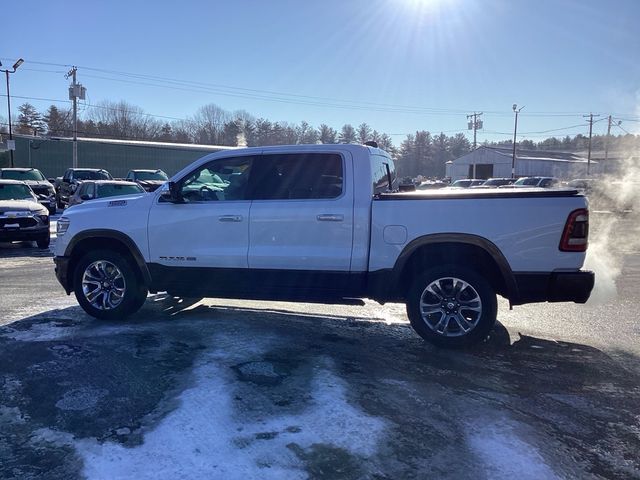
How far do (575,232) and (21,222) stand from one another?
41.4 ft

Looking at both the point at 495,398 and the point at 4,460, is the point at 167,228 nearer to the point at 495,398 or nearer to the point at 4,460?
the point at 4,460

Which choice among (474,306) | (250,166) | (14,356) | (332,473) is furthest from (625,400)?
(14,356)

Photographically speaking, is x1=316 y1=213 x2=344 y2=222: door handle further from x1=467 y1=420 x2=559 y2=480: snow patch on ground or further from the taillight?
x1=467 y1=420 x2=559 y2=480: snow patch on ground

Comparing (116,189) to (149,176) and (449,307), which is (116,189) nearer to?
(149,176)

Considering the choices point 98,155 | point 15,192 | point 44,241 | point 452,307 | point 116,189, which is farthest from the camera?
point 98,155

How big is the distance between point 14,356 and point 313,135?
91376 millimetres

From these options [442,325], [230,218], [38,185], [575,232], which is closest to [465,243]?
[442,325]

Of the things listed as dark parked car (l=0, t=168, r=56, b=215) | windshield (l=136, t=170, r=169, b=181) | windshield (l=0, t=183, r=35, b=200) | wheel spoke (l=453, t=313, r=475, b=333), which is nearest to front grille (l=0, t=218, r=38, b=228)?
windshield (l=0, t=183, r=35, b=200)

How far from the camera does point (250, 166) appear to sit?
18.7 ft

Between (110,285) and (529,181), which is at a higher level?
(529,181)

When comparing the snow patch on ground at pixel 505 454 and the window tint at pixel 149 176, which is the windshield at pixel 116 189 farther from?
the snow patch on ground at pixel 505 454

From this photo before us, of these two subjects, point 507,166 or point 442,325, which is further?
point 507,166

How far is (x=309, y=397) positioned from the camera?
3900 mm

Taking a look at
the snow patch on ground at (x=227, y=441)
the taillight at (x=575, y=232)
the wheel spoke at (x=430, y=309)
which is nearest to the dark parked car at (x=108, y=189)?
the wheel spoke at (x=430, y=309)
